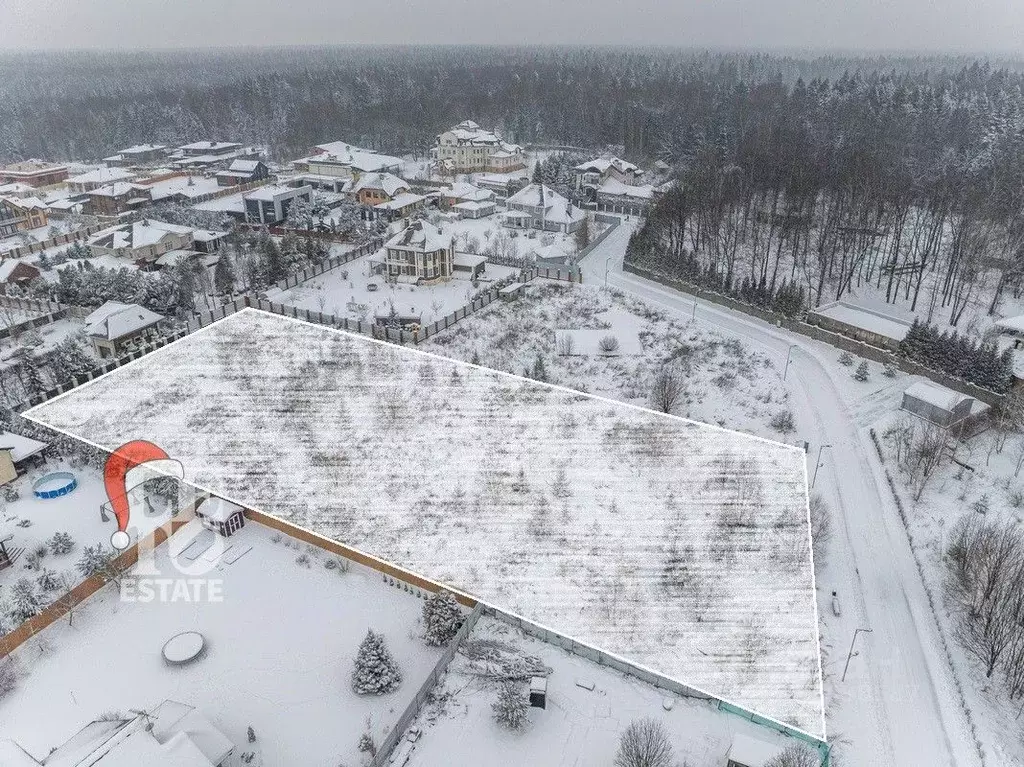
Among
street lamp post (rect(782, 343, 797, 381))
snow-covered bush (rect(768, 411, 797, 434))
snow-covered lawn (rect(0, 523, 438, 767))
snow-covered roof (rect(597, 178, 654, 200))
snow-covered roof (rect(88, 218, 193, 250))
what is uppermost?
snow-covered roof (rect(597, 178, 654, 200))

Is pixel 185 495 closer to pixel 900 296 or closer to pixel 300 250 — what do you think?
pixel 300 250

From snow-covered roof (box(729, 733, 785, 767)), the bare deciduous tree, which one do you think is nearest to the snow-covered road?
snow-covered roof (box(729, 733, 785, 767))

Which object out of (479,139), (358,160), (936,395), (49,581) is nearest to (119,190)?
(358,160)

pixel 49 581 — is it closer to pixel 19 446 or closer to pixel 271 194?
pixel 19 446

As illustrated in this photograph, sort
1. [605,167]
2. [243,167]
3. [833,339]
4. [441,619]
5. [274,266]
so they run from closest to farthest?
1. [441,619]
2. [833,339]
3. [274,266]
4. [605,167]
5. [243,167]

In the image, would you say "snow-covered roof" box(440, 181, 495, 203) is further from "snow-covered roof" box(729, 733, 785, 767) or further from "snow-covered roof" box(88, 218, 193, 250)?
"snow-covered roof" box(729, 733, 785, 767)

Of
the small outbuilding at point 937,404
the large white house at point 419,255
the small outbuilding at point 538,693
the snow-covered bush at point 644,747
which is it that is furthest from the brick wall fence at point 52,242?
the small outbuilding at point 937,404

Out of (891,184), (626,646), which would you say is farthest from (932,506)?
(891,184)
